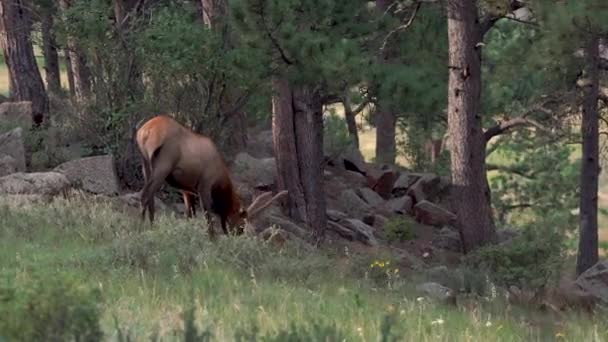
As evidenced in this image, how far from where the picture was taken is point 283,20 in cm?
1720

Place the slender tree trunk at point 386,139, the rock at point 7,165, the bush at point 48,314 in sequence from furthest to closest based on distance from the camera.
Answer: the slender tree trunk at point 386,139 < the rock at point 7,165 < the bush at point 48,314

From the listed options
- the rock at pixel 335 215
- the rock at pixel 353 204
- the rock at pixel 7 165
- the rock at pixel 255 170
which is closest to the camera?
the rock at pixel 7 165

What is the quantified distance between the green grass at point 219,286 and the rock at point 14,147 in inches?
165

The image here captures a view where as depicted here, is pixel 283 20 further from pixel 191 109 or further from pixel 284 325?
pixel 284 325

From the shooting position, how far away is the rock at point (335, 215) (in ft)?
75.2

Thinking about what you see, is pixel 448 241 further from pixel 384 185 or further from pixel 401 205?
pixel 384 185

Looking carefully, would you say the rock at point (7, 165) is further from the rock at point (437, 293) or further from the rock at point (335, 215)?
the rock at point (437, 293)

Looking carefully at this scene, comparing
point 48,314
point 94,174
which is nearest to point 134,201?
point 94,174

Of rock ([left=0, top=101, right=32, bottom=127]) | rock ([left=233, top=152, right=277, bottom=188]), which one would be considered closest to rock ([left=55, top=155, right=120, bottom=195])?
rock ([left=0, top=101, right=32, bottom=127])

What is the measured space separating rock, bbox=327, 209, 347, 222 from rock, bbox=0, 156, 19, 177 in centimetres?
669

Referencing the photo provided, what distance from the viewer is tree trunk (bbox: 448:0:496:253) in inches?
758

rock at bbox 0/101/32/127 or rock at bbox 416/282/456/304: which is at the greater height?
rock at bbox 0/101/32/127

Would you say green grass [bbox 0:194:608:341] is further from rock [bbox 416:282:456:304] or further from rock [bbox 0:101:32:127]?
rock [bbox 0:101:32:127]

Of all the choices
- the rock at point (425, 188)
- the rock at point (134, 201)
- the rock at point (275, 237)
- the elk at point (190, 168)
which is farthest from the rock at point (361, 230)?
the elk at point (190, 168)
